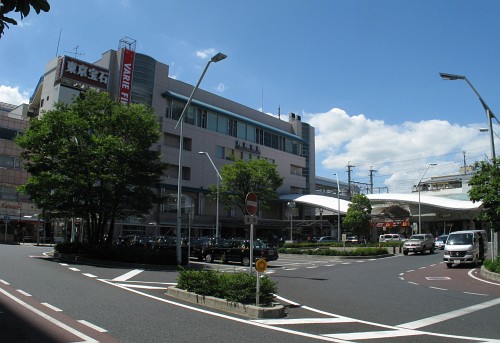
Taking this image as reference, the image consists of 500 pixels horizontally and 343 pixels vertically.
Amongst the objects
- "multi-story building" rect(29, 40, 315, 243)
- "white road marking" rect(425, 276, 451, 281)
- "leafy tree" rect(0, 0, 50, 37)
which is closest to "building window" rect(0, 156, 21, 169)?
"multi-story building" rect(29, 40, 315, 243)

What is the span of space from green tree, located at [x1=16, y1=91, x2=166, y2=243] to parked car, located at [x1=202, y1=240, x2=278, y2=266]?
507 centimetres

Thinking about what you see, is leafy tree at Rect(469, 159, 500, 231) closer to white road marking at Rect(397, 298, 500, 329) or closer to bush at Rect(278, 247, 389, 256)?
white road marking at Rect(397, 298, 500, 329)

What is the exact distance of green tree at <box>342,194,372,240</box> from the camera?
183 feet

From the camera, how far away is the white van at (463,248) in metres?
24.7

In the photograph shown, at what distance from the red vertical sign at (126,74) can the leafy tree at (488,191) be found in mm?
40642

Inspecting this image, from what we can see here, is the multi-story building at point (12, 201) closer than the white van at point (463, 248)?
No

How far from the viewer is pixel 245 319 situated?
9.25 m

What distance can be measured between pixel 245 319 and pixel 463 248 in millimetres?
19634

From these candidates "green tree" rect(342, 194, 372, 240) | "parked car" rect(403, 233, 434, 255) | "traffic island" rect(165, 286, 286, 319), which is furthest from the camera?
"green tree" rect(342, 194, 372, 240)

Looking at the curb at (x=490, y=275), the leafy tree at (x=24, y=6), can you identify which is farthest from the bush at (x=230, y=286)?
the curb at (x=490, y=275)

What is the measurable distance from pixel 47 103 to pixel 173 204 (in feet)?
64.2

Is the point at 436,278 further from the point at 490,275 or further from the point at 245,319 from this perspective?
the point at 245,319

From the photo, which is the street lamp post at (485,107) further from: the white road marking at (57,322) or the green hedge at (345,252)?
the white road marking at (57,322)

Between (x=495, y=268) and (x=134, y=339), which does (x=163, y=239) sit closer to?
(x=495, y=268)
